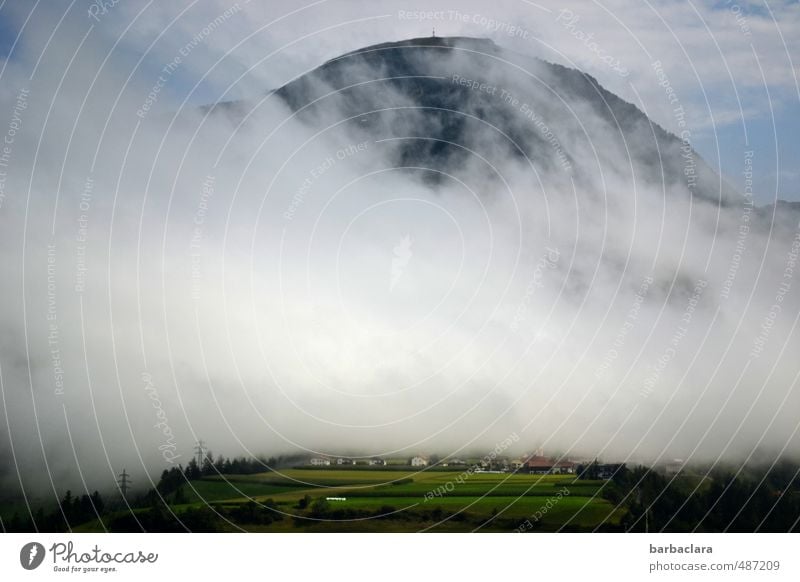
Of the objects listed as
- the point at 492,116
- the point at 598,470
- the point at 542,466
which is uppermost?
the point at 492,116

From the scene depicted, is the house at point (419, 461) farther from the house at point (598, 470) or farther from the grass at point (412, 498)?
the house at point (598, 470)

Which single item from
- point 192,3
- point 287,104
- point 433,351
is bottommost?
point 433,351

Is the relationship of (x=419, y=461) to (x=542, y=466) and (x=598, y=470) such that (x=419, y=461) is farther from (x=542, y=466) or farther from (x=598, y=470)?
(x=598, y=470)

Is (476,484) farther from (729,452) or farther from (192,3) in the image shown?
(192,3)

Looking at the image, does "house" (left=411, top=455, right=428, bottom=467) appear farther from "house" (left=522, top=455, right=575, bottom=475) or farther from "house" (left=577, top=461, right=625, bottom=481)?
"house" (left=577, top=461, right=625, bottom=481)

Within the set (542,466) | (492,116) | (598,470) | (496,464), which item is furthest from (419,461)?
(492,116)
